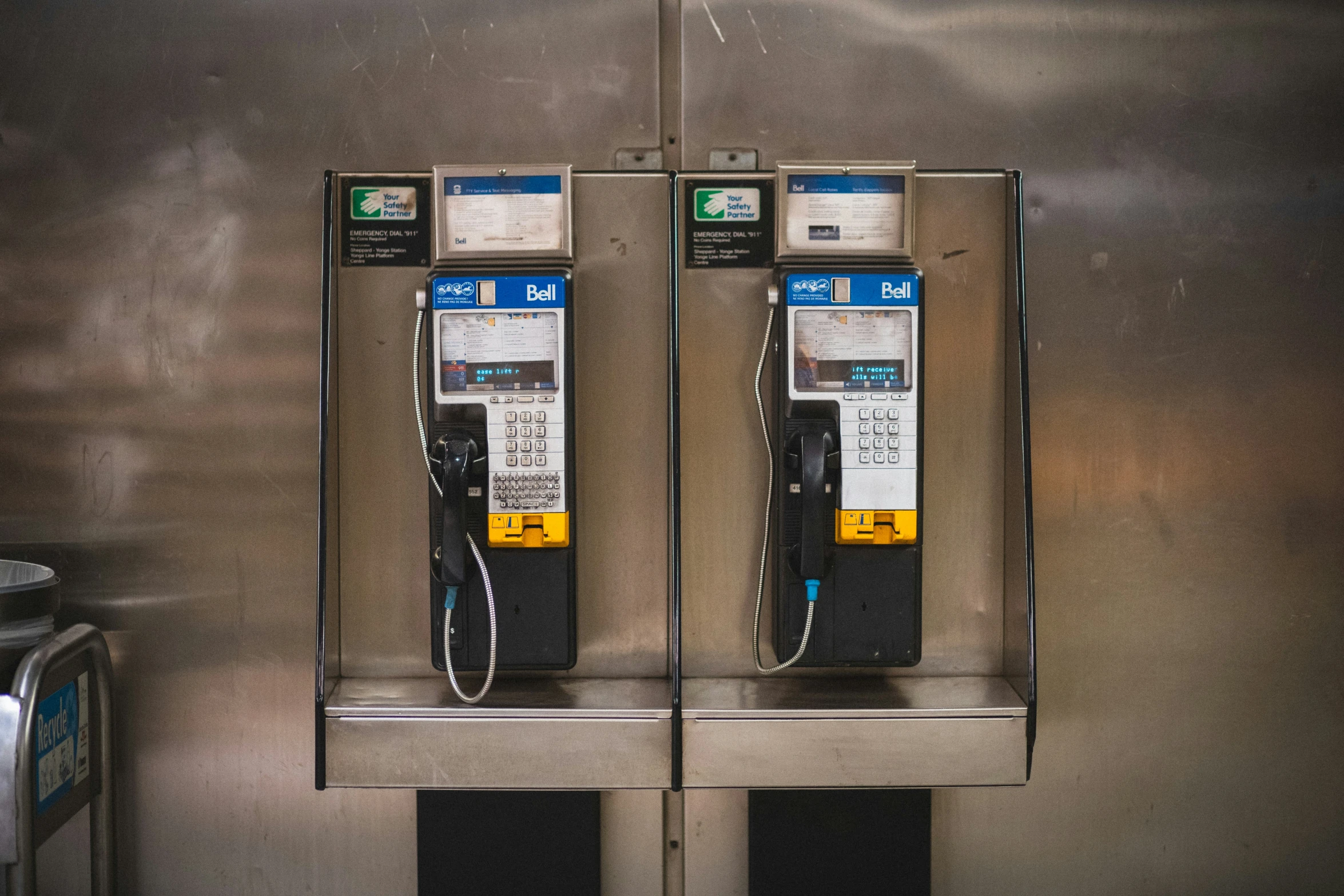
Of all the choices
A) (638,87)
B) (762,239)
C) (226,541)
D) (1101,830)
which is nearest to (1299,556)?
(1101,830)

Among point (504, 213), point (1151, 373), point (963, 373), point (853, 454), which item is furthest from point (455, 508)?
point (1151, 373)

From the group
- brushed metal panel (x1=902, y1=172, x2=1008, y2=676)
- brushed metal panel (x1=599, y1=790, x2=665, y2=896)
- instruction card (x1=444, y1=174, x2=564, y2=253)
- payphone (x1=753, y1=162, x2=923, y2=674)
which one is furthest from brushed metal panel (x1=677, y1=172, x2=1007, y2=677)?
brushed metal panel (x1=599, y1=790, x2=665, y2=896)

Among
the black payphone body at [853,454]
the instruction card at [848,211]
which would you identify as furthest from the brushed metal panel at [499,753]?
the instruction card at [848,211]

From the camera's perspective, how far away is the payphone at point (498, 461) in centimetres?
151

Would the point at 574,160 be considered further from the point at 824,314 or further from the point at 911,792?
the point at 911,792

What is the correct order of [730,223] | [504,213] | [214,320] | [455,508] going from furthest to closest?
[214,320], [730,223], [504,213], [455,508]

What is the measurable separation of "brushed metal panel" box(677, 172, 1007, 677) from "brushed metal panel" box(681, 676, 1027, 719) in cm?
4

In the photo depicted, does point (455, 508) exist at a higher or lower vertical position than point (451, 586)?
higher

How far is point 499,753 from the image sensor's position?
151 centimetres

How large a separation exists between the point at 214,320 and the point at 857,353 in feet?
4.48

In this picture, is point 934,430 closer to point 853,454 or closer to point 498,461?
point 853,454

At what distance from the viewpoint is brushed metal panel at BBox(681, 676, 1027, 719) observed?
4.99 ft

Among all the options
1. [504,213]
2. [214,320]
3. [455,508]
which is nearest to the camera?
[455,508]

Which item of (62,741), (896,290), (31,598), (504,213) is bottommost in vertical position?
(62,741)
